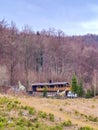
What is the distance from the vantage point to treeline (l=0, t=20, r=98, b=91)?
48.8 meters

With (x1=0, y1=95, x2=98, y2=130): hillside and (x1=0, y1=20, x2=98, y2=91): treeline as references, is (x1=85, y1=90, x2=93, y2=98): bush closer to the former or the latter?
(x1=0, y1=20, x2=98, y2=91): treeline

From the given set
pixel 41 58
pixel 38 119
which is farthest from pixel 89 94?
pixel 41 58

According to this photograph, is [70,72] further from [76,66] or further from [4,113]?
[4,113]

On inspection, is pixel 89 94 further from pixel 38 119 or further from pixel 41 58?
pixel 41 58

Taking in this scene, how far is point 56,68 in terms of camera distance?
5784 centimetres

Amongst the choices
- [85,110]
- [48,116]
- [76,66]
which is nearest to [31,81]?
[76,66]

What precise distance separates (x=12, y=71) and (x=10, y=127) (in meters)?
37.7

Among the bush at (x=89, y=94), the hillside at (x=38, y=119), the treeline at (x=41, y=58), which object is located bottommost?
the bush at (x=89, y=94)

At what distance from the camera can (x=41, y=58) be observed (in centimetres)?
5856

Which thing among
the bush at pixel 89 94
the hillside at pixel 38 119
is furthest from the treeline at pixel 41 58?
the hillside at pixel 38 119

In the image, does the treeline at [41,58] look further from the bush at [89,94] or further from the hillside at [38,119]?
the hillside at [38,119]

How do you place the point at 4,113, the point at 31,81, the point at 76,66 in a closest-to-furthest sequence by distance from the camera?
the point at 4,113 < the point at 31,81 < the point at 76,66

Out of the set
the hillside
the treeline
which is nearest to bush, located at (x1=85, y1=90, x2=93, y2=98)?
the treeline

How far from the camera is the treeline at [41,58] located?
48.8 metres
